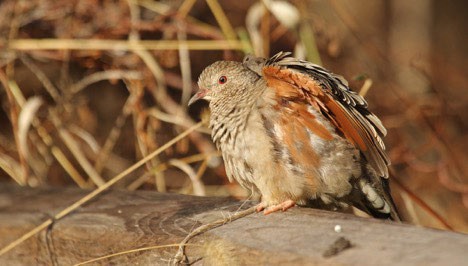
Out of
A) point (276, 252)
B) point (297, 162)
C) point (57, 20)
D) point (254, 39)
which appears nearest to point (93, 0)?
point (57, 20)

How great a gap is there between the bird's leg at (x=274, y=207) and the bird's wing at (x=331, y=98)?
0.92 ft

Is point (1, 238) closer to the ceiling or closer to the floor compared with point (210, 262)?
closer to the ceiling

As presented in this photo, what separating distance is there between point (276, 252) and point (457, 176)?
115 inches

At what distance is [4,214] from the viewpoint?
3.05 meters

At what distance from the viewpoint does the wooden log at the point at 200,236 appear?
201cm

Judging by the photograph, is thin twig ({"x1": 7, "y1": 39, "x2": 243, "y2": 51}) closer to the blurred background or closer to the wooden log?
the blurred background

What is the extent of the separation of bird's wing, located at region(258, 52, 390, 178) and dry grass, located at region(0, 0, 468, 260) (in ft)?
3.07

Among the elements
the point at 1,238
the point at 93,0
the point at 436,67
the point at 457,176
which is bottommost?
the point at 457,176

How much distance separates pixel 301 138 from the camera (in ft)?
9.32

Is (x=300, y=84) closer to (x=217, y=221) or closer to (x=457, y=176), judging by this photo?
(x=217, y=221)

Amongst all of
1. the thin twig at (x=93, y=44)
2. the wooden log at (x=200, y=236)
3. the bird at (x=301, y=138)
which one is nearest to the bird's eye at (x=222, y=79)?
the bird at (x=301, y=138)

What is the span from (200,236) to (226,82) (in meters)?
0.93

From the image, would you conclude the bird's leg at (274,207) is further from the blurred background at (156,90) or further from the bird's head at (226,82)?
the blurred background at (156,90)

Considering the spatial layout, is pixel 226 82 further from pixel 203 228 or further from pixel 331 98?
pixel 203 228
